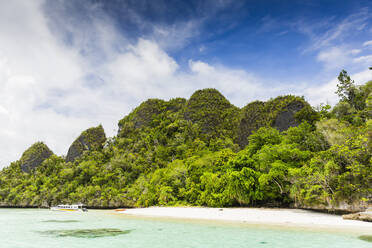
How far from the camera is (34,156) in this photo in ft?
228

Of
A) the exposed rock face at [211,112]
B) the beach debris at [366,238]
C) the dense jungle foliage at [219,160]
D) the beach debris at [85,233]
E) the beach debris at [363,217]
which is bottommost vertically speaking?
the beach debris at [85,233]

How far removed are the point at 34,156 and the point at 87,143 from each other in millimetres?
16865

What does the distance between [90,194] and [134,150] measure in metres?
15.1

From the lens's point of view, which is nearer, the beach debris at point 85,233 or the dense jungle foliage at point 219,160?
the beach debris at point 85,233

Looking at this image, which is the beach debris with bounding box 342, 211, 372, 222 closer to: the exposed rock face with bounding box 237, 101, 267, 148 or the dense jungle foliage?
the dense jungle foliage

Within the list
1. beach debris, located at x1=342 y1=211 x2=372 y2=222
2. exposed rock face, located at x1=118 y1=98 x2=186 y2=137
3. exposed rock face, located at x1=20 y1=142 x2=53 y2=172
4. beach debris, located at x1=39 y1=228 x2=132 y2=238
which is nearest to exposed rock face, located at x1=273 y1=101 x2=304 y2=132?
beach debris, located at x1=342 y1=211 x2=372 y2=222

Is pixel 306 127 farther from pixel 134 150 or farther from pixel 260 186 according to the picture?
pixel 134 150

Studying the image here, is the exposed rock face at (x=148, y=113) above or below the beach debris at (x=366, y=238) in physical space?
above

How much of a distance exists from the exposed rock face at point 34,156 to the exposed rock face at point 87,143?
1014 centimetres

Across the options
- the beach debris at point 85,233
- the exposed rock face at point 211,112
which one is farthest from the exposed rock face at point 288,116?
the beach debris at point 85,233

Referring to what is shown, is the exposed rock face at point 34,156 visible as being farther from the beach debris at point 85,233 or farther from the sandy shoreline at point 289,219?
the beach debris at point 85,233

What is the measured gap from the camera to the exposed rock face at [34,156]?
67.3 meters

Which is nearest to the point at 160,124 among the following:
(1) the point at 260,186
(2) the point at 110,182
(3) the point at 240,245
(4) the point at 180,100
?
(4) the point at 180,100

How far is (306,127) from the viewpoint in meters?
22.4
